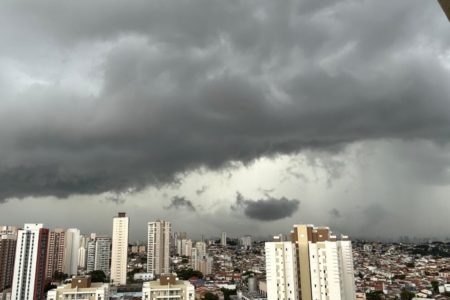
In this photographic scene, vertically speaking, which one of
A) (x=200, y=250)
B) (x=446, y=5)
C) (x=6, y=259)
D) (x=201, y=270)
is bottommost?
(x=201, y=270)

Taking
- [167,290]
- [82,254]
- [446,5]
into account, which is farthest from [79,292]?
[82,254]

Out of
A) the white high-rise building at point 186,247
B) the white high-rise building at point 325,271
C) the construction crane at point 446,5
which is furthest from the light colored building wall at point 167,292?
the white high-rise building at point 186,247

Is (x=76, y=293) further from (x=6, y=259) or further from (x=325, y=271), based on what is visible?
(x=6, y=259)

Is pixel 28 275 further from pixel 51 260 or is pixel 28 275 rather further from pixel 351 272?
pixel 51 260

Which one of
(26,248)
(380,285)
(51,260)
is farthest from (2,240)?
(380,285)

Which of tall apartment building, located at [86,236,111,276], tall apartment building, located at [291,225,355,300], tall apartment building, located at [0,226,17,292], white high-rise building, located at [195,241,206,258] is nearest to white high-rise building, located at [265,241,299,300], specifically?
tall apartment building, located at [291,225,355,300]
